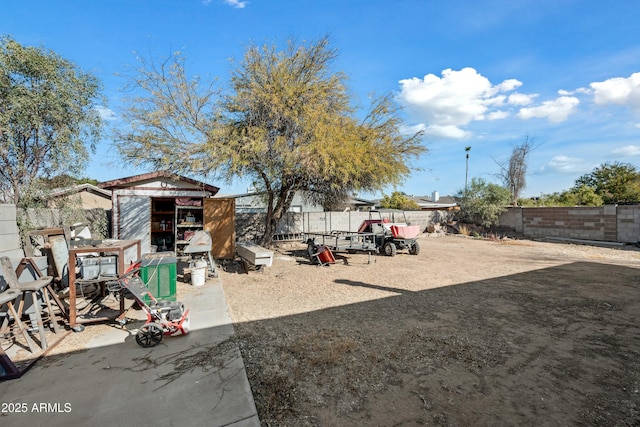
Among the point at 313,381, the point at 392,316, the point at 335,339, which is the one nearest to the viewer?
the point at 313,381

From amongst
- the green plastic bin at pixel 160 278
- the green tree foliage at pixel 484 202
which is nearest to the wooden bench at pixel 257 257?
the green plastic bin at pixel 160 278

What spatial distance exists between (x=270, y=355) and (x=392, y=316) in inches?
91.1

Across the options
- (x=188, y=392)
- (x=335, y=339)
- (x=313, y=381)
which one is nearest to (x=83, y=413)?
(x=188, y=392)

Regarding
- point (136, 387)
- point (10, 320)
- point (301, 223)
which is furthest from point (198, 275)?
point (301, 223)

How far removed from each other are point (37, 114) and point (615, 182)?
115 ft

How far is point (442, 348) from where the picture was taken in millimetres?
3797

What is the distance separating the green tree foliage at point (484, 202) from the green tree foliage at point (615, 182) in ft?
26.6

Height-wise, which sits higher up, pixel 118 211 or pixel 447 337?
pixel 118 211

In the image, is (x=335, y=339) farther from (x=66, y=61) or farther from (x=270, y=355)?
(x=66, y=61)

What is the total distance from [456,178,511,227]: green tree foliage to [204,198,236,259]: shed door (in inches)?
600

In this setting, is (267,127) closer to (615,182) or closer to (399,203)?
(399,203)

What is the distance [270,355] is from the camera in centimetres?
357

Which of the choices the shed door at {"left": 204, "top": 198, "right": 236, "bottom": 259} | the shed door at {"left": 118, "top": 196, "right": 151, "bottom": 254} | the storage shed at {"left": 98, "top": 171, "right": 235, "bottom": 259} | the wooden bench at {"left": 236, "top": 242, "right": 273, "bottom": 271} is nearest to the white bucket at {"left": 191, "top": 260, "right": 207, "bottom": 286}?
the wooden bench at {"left": 236, "top": 242, "right": 273, "bottom": 271}

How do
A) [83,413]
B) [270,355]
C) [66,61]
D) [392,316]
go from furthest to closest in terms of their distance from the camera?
[66,61]
[392,316]
[270,355]
[83,413]
